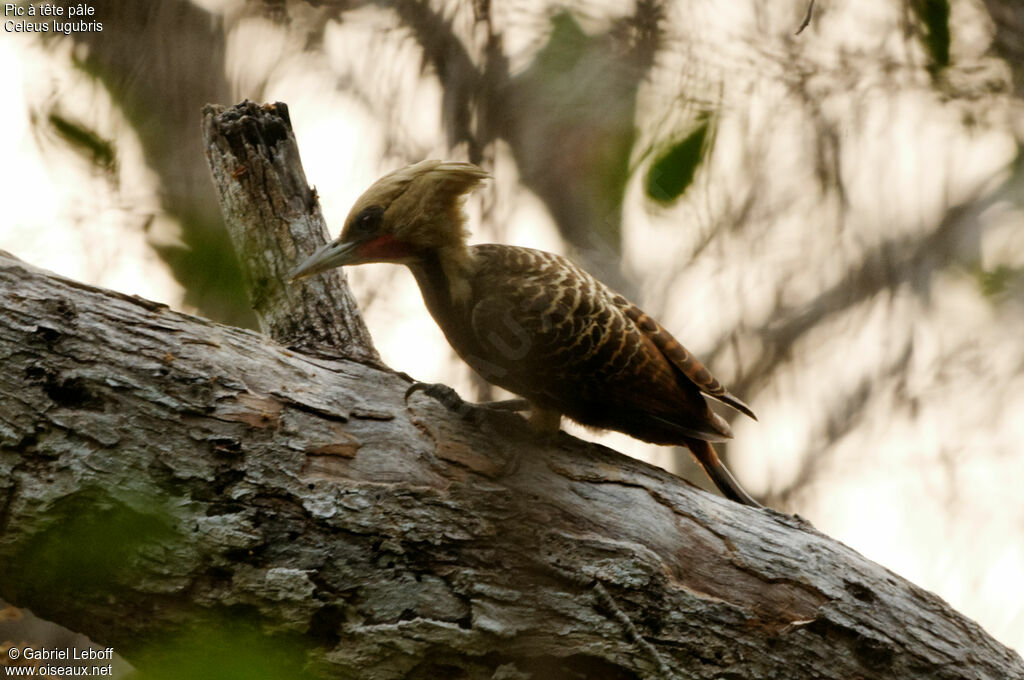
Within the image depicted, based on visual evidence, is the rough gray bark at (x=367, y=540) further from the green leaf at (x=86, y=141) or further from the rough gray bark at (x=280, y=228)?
the green leaf at (x=86, y=141)

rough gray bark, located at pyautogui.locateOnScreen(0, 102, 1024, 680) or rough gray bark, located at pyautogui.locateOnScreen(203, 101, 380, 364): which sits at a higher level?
rough gray bark, located at pyautogui.locateOnScreen(203, 101, 380, 364)

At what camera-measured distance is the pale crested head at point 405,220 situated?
101 inches

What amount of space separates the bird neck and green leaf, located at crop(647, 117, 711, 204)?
7.07 feet

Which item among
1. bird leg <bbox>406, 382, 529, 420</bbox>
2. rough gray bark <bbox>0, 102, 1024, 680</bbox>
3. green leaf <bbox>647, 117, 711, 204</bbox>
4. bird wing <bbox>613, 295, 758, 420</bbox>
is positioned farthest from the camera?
bird wing <bbox>613, 295, 758, 420</bbox>

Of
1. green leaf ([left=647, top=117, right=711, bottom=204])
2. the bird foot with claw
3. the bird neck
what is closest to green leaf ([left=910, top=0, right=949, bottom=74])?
green leaf ([left=647, top=117, right=711, bottom=204])

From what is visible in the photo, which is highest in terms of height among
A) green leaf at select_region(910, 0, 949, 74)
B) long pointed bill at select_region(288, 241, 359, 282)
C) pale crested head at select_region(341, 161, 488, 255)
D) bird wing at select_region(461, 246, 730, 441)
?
pale crested head at select_region(341, 161, 488, 255)

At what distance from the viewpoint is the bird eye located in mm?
2596

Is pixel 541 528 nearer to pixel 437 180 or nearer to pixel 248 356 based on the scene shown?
pixel 248 356

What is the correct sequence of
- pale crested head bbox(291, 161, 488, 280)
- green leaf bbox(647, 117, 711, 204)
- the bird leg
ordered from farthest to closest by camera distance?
pale crested head bbox(291, 161, 488, 280) < the bird leg < green leaf bbox(647, 117, 711, 204)

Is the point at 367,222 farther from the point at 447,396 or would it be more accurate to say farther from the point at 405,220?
the point at 447,396

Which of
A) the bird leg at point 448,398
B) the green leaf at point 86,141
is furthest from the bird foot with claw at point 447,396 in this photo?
the green leaf at point 86,141

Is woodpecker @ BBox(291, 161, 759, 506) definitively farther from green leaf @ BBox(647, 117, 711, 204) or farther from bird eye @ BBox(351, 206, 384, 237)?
green leaf @ BBox(647, 117, 711, 204)

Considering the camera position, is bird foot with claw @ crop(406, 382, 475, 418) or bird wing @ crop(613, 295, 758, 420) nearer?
bird foot with claw @ crop(406, 382, 475, 418)

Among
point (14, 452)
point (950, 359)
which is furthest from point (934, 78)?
point (950, 359)
